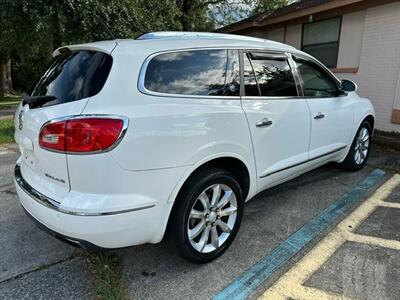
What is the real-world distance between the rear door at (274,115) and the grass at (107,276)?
149cm

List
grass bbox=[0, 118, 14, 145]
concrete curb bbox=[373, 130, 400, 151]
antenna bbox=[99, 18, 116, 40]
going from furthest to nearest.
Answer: antenna bbox=[99, 18, 116, 40], grass bbox=[0, 118, 14, 145], concrete curb bbox=[373, 130, 400, 151]

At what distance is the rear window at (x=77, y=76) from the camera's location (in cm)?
213

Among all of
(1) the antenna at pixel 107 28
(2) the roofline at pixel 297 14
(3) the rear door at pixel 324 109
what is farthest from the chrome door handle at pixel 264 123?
(1) the antenna at pixel 107 28

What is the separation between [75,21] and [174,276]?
7.67 m

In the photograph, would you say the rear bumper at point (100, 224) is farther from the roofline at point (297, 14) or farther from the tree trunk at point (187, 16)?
the tree trunk at point (187, 16)

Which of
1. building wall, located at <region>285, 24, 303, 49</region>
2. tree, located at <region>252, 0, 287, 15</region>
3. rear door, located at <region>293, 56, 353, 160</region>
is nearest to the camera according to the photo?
rear door, located at <region>293, 56, 353, 160</region>

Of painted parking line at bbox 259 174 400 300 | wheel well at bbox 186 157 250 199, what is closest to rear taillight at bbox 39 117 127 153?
wheel well at bbox 186 157 250 199

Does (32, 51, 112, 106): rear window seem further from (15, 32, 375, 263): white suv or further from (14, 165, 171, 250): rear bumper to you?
(14, 165, 171, 250): rear bumper

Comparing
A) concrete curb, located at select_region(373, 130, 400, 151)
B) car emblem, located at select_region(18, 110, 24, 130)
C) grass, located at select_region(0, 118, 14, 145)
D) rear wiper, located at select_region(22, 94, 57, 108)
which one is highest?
rear wiper, located at select_region(22, 94, 57, 108)

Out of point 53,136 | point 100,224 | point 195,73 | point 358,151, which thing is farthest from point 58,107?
point 358,151

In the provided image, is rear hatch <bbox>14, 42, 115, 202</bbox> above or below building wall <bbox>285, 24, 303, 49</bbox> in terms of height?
below

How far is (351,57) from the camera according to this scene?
322 inches

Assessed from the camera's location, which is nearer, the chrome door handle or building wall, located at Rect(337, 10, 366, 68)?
the chrome door handle

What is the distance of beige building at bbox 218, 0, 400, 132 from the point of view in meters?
7.22
